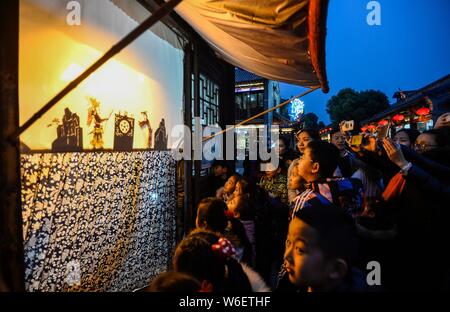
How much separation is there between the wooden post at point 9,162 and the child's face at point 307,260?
1793 millimetres

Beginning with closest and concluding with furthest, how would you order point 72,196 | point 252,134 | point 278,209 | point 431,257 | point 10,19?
point 10,19
point 431,257
point 72,196
point 278,209
point 252,134

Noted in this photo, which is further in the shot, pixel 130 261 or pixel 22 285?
pixel 130 261

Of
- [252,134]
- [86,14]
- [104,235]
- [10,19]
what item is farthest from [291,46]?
[252,134]

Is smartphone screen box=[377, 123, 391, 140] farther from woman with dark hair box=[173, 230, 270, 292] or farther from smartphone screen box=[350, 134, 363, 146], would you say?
woman with dark hair box=[173, 230, 270, 292]

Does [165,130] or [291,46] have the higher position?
[291,46]

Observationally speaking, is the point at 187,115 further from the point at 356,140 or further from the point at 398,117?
the point at 398,117

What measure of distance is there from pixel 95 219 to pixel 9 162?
1480 millimetres

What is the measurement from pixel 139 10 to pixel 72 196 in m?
2.60

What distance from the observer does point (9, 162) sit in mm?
1749

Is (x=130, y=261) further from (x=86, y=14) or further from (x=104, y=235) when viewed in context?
(x=86, y=14)

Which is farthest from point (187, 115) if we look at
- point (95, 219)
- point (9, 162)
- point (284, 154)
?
point (9, 162)

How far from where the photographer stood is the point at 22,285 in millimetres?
1851

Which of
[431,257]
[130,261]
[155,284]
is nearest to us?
[155,284]

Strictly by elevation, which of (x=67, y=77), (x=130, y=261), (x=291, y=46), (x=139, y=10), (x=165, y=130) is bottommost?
(x=130, y=261)
